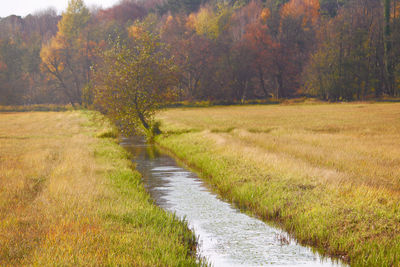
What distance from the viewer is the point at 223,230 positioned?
1137 centimetres

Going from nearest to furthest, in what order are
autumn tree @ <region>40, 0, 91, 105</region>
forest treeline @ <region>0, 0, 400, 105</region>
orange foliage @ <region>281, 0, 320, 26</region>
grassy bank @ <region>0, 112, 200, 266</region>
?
grassy bank @ <region>0, 112, 200, 266</region> → forest treeline @ <region>0, 0, 400, 105</region> → autumn tree @ <region>40, 0, 91, 105</region> → orange foliage @ <region>281, 0, 320, 26</region>

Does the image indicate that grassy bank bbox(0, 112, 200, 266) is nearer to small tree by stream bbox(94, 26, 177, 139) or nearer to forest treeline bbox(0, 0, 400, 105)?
small tree by stream bbox(94, 26, 177, 139)

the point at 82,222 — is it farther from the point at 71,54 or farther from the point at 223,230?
the point at 71,54

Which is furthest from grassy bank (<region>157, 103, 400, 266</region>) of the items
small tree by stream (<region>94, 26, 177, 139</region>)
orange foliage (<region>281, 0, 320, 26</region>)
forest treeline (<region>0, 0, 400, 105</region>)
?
orange foliage (<region>281, 0, 320, 26</region>)

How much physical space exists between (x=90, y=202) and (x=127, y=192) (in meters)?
2.60

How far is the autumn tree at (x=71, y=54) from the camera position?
299 feet

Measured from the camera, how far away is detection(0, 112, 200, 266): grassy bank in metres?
7.77

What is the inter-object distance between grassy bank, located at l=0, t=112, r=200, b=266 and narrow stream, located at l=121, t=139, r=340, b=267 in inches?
26.7

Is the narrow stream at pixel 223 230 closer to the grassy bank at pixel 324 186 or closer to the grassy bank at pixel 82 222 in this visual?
the grassy bank at pixel 324 186

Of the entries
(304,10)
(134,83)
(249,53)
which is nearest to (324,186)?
(134,83)

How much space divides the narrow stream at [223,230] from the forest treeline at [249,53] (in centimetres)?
5796

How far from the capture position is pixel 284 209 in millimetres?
12328

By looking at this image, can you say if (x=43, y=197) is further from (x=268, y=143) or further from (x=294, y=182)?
(x=268, y=143)

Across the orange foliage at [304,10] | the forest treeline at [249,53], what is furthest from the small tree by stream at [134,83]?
the orange foliage at [304,10]
